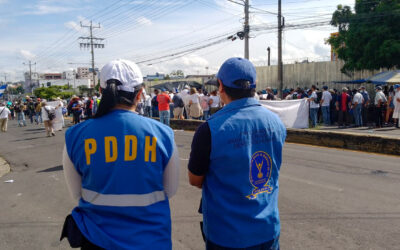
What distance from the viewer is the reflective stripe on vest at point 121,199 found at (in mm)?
1854

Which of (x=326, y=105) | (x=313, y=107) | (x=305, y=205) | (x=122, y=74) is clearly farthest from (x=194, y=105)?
(x=122, y=74)

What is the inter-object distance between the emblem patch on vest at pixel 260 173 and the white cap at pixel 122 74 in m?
0.82

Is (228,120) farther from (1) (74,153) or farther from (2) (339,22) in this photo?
(2) (339,22)

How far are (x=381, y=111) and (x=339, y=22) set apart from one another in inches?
410

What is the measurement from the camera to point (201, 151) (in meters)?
1.97

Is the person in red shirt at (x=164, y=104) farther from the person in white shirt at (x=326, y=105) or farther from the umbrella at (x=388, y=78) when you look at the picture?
the umbrella at (x=388, y=78)

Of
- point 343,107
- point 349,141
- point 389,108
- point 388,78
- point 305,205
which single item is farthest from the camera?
point 388,78

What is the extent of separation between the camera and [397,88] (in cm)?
1393

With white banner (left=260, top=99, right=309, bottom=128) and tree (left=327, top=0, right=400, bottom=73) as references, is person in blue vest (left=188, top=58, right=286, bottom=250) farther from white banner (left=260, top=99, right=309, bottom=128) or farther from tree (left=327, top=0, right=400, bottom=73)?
tree (left=327, top=0, right=400, bottom=73)

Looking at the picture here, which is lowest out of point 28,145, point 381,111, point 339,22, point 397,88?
point 28,145

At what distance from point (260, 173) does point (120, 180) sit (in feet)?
2.65

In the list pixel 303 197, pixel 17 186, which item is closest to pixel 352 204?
pixel 303 197

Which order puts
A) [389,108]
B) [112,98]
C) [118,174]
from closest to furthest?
[118,174], [112,98], [389,108]

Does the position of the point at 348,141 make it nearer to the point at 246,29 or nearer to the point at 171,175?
the point at 171,175
